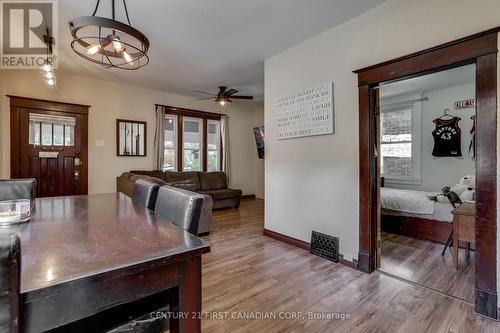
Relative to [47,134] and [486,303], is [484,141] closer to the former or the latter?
[486,303]

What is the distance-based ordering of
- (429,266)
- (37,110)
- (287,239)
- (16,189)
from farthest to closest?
(37,110)
(287,239)
(429,266)
(16,189)

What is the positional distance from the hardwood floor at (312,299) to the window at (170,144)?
3.37 m

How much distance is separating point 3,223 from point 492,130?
124 inches

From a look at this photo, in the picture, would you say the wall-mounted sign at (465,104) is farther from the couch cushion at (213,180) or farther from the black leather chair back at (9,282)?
the black leather chair back at (9,282)

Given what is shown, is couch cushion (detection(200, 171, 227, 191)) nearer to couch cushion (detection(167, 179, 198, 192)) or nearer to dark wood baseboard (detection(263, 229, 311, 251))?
couch cushion (detection(167, 179, 198, 192))

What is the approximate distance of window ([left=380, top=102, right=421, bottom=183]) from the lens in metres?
4.96

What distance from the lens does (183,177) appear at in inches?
220

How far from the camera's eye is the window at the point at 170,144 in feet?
18.9

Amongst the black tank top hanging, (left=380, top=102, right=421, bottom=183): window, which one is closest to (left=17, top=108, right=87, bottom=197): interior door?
(left=380, top=102, right=421, bottom=183): window

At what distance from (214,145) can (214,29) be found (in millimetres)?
→ 3948

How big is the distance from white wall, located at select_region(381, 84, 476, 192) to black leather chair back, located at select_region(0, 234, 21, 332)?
19.2ft

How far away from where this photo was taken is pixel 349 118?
2.68 metres

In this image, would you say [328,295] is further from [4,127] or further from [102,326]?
[4,127]

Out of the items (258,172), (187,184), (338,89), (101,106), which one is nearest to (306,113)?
(338,89)
